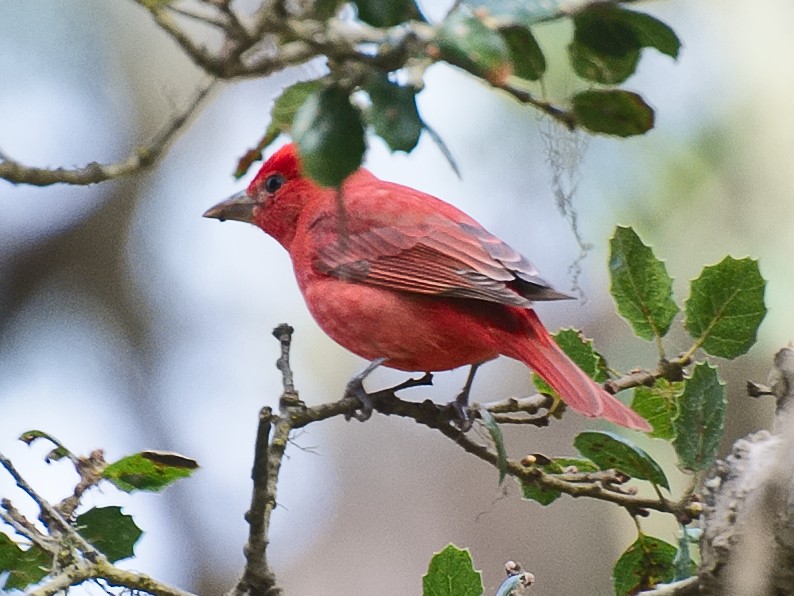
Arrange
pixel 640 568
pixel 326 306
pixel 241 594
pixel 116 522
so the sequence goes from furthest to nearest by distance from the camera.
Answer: pixel 326 306, pixel 640 568, pixel 116 522, pixel 241 594

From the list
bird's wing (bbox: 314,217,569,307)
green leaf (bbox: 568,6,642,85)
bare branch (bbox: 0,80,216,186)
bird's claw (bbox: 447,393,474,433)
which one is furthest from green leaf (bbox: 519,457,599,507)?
bare branch (bbox: 0,80,216,186)

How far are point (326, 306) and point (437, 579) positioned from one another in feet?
4.53

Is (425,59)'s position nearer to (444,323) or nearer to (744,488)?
(744,488)

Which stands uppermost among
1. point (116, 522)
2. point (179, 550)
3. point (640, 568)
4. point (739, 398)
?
point (116, 522)

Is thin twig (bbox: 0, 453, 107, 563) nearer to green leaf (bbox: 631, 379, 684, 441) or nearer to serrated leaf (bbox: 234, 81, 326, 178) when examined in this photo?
serrated leaf (bbox: 234, 81, 326, 178)

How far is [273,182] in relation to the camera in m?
3.92

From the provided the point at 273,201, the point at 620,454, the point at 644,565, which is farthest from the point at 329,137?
the point at 273,201

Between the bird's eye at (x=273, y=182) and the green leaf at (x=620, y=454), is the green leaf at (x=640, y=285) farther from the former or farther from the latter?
the bird's eye at (x=273, y=182)

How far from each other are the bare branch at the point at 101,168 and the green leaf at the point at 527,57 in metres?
0.44

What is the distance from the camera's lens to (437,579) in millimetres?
2008

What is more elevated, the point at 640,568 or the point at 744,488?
the point at 744,488

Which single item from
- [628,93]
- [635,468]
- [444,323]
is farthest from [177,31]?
[444,323]

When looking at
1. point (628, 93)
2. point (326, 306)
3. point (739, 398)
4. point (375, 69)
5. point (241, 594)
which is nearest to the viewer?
point (375, 69)

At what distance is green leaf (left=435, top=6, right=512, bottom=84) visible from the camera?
122 cm
